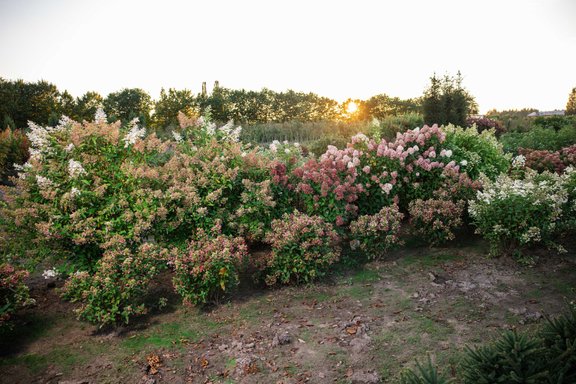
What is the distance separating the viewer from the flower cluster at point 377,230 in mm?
5465

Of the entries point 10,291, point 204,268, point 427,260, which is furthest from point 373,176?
point 10,291

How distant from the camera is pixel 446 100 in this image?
15.3 metres

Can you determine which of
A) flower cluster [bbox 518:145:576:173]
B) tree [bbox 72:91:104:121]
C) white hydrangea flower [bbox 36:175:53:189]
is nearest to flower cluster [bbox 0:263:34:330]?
white hydrangea flower [bbox 36:175:53:189]

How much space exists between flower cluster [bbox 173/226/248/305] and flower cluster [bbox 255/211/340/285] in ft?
1.78

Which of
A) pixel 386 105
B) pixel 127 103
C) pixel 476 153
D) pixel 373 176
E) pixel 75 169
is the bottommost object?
pixel 373 176

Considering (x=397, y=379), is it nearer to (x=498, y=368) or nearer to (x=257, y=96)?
(x=498, y=368)

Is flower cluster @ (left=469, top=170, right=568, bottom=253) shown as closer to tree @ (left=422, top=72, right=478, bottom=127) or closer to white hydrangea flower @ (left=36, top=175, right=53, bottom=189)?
white hydrangea flower @ (left=36, top=175, right=53, bottom=189)

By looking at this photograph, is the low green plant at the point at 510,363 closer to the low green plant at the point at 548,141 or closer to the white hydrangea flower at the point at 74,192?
the white hydrangea flower at the point at 74,192

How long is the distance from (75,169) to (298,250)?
3059 mm

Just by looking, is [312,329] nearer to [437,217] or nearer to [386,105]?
[437,217]

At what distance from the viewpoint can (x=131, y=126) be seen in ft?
19.2

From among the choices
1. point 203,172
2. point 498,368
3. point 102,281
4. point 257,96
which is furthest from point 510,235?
point 257,96

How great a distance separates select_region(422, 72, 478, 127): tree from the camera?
15.3 metres

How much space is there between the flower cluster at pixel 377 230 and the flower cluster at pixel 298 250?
21.2 inches
